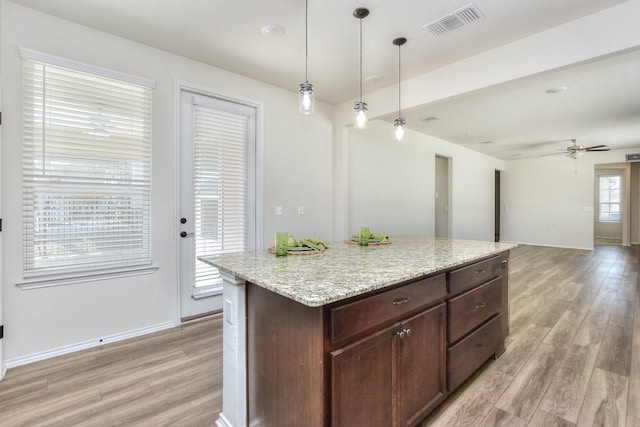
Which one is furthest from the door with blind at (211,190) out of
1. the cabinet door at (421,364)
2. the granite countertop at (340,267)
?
the cabinet door at (421,364)

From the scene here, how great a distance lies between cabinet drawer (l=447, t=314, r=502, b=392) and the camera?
179 cm

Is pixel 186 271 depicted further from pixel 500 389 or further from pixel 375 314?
pixel 500 389

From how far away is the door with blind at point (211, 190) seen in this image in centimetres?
309

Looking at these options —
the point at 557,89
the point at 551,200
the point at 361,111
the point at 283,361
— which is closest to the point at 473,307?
the point at 283,361

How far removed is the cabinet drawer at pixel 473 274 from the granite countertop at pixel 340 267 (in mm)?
75

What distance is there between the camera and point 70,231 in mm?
2469

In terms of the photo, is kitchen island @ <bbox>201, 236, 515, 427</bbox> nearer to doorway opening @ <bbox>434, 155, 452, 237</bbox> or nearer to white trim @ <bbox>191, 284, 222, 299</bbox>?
white trim @ <bbox>191, 284, 222, 299</bbox>

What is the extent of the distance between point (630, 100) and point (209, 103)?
5.46 meters

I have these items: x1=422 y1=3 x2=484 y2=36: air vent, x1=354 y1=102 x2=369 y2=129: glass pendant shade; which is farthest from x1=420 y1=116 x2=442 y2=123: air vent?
x1=354 y1=102 x2=369 y2=129: glass pendant shade

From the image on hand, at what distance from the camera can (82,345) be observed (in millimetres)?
2529

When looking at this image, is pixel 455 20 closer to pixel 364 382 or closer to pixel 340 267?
pixel 340 267

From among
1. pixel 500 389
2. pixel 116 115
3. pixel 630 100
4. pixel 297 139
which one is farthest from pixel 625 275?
pixel 116 115

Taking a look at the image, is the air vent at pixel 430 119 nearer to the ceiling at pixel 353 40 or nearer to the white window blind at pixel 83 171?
the ceiling at pixel 353 40

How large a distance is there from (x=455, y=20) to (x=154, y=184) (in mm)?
2987
